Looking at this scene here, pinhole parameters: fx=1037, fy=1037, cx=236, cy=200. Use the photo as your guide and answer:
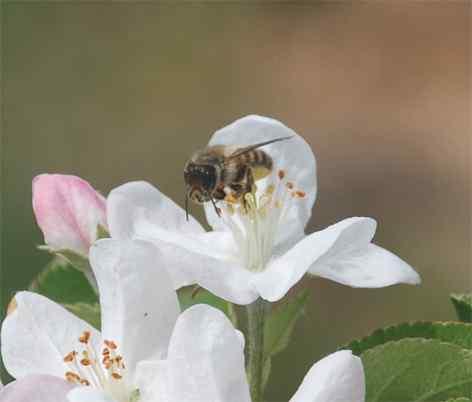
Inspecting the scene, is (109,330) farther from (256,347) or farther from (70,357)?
(256,347)

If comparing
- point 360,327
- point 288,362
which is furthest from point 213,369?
point 360,327

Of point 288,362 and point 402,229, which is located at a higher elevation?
point 402,229

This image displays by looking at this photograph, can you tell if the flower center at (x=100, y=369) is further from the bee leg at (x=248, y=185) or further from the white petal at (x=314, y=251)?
the bee leg at (x=248, y=185)

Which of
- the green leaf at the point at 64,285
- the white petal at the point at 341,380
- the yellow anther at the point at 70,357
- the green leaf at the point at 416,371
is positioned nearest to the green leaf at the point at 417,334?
the green leaf at the point at 416,371

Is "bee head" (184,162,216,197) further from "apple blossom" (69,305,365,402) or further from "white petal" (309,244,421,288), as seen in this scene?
"apple blossom" (69,305,365,402)

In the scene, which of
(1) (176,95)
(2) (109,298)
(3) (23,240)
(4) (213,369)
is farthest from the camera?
(1) (176,95)

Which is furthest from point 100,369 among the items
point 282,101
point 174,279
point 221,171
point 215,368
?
point 282,101

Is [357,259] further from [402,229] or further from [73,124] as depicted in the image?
[73,124]
